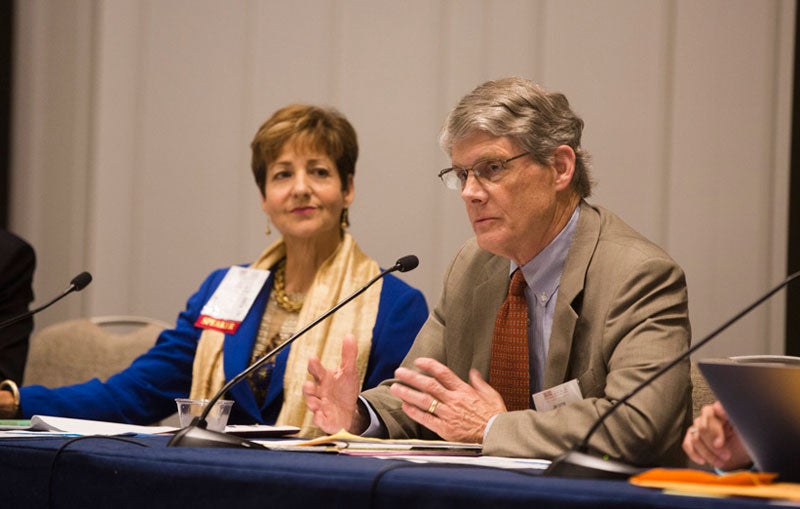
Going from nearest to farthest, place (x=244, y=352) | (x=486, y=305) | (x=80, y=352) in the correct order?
1. (x=486, y=305)
2. (x=244, y=352)
3. (x=80, y=352)

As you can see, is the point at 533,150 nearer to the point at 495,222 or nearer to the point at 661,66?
the point at 495,222

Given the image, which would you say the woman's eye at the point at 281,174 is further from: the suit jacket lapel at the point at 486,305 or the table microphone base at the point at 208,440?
the table microphone base at the point at 208,440

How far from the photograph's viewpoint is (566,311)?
2.22 metres

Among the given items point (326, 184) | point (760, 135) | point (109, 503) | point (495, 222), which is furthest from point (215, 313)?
point (760, 135)

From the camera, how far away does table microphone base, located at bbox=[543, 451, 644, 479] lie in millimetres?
1370

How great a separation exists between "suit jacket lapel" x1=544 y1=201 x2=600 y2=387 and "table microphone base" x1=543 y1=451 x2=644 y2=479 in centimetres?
83

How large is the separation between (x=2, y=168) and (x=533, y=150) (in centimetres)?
334

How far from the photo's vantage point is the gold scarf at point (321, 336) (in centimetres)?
308

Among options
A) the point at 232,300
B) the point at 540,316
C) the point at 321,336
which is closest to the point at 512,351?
the point at 540,316

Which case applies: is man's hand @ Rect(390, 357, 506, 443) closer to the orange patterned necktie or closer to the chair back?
the orange patterned necktie

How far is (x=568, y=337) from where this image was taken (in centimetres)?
221

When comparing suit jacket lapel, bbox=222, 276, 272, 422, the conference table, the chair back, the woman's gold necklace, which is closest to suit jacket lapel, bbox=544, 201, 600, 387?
the conference table

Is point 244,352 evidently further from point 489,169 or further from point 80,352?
point 489,169

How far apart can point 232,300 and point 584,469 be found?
2.07 meters
